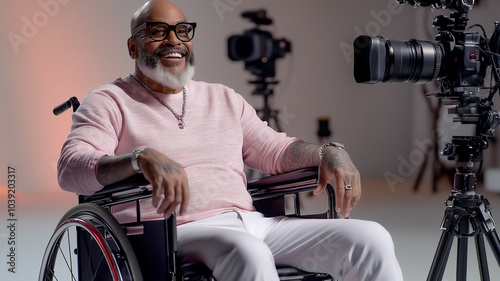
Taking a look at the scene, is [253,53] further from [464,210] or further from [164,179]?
[164,179]

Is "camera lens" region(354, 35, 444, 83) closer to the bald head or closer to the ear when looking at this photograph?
the bald head

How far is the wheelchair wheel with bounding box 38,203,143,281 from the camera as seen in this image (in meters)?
1.50

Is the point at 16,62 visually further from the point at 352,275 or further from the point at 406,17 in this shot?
the point at 352,275

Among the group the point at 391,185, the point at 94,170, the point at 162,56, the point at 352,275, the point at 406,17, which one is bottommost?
the point at 391,185

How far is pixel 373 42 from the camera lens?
6.23 feet

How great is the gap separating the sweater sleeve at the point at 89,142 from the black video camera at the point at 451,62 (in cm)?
71

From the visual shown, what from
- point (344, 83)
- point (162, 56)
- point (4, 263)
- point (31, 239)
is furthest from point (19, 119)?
point (162, 56)

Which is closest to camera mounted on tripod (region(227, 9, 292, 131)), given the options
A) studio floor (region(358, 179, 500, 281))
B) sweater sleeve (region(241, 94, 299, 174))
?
studio floor (region(358, 179, 500, 281))

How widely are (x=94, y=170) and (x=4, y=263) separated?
2.11m

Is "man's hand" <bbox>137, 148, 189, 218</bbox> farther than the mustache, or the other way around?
the mustache

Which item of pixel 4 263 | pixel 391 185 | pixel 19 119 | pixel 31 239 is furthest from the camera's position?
pixel 391 185

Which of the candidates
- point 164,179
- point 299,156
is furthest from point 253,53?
point 164,179

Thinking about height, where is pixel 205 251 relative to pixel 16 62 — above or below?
below

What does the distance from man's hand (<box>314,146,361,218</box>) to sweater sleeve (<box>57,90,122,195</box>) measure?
55cm
